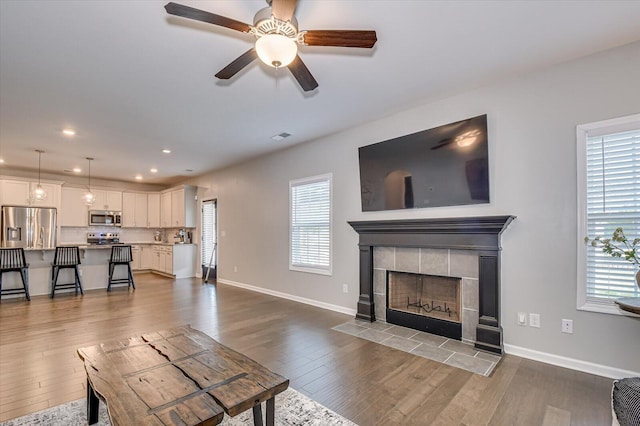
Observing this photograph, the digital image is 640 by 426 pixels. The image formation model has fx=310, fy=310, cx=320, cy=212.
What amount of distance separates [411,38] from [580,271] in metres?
2.50

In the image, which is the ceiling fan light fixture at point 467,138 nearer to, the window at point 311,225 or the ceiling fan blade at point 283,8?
the window at point 311,225

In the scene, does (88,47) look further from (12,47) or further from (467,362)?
(467,362)

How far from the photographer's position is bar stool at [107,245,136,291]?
6646 mm

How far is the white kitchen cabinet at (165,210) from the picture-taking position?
9.02 meters

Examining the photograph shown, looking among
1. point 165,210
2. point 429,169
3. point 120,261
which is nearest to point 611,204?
point 429,169

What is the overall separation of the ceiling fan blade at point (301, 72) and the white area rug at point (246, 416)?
242 cm

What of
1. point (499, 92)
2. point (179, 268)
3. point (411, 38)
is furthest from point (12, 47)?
point (179, 268)

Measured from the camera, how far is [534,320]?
9.83ft

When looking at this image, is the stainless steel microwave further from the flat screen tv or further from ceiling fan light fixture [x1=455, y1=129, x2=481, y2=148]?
ceiling fan light fixture [x1=455, y1=129, x2=481, y2=148]

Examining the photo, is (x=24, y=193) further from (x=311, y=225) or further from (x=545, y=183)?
(x=545, y=183)

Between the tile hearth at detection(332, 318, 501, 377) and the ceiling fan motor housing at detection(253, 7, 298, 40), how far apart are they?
3046mm

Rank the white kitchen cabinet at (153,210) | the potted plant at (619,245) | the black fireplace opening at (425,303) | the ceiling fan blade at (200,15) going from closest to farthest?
the ceiling fan blade at (200,15) < the potted plant at (619,245) < the black fireplace opening at (425,303) < the white kitchen cabinet at (153,210)

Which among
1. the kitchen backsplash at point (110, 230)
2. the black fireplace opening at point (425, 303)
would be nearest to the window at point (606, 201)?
the black fireplace opening at point (425, 303)

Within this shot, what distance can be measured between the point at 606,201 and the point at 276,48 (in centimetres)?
302
